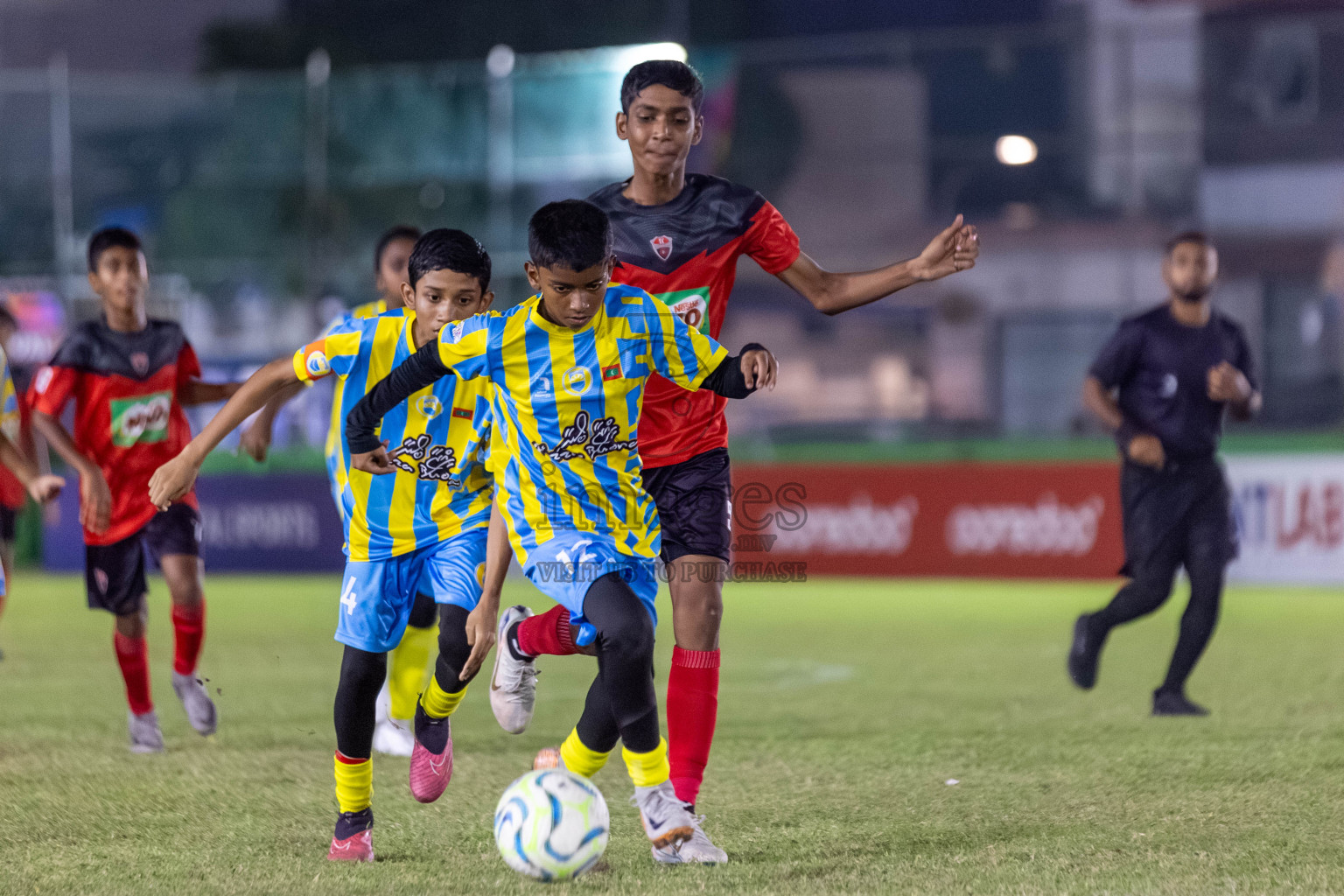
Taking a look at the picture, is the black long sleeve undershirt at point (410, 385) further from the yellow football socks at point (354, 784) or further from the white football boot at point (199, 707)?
the white football boot at point (199, 707)

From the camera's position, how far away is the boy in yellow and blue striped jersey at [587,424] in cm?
372

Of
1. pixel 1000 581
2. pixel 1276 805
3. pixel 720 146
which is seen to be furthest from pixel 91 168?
pixel 1276 805

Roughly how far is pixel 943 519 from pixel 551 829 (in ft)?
31.6

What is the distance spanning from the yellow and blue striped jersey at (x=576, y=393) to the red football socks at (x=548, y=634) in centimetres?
29

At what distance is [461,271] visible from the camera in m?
4.10

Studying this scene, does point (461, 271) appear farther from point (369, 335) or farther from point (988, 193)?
point (988, 193)

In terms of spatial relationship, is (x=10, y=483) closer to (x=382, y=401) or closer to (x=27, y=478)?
(x=27, y=478)

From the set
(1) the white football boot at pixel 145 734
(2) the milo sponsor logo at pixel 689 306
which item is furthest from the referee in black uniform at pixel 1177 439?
(1) the white football boot at pixel 145 734

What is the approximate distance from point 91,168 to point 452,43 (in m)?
12.8

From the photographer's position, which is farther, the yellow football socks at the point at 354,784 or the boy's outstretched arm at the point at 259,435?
the boy's outstretched arm at the point at 259,435

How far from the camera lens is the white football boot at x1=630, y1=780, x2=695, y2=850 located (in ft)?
12.3

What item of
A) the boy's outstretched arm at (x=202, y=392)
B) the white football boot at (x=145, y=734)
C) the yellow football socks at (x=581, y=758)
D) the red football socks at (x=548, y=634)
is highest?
the boy's outstretched arm at (x=202, y=392)

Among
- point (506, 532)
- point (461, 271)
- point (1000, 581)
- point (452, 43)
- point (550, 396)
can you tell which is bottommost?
point (1000, 581)

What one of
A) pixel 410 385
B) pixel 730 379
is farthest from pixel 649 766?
pixel 410 385
